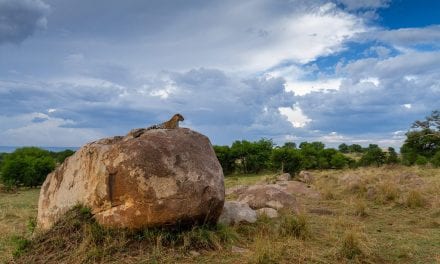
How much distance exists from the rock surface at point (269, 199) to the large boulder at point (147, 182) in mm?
3761

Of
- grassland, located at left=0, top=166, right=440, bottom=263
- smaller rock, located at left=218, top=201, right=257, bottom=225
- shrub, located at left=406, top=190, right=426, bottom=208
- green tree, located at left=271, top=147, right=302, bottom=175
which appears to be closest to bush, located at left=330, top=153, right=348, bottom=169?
green tree, located at left=271, top=147, right=302, bottom=175

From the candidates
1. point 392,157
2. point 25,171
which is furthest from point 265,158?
point 25,171

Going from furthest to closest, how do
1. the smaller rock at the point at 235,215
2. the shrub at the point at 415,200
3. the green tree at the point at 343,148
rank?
the green tree at the point at 343,148, the shrub at the point at 415,200, the smaller rock at the point at 235,215

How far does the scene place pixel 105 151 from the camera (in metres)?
7.25

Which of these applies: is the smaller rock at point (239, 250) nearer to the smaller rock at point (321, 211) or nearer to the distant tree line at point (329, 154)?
the smaller rock at point (321, 211)

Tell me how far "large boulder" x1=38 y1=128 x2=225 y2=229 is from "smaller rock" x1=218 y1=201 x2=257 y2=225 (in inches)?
35.0

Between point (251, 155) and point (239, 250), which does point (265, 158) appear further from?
point (239, 250)

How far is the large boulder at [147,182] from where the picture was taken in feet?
22.1

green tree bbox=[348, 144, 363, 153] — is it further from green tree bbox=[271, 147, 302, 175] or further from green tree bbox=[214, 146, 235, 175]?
green tree bbox=[271, 147, 302, 175]

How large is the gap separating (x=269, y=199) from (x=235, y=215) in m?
2.85

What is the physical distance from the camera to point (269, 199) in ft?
36.9

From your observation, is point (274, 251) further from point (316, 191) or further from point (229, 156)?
point (229, 156)

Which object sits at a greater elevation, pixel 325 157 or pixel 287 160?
pixel 325 157

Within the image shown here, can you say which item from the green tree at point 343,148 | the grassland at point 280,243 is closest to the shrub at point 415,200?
the grassland at point 280,243
